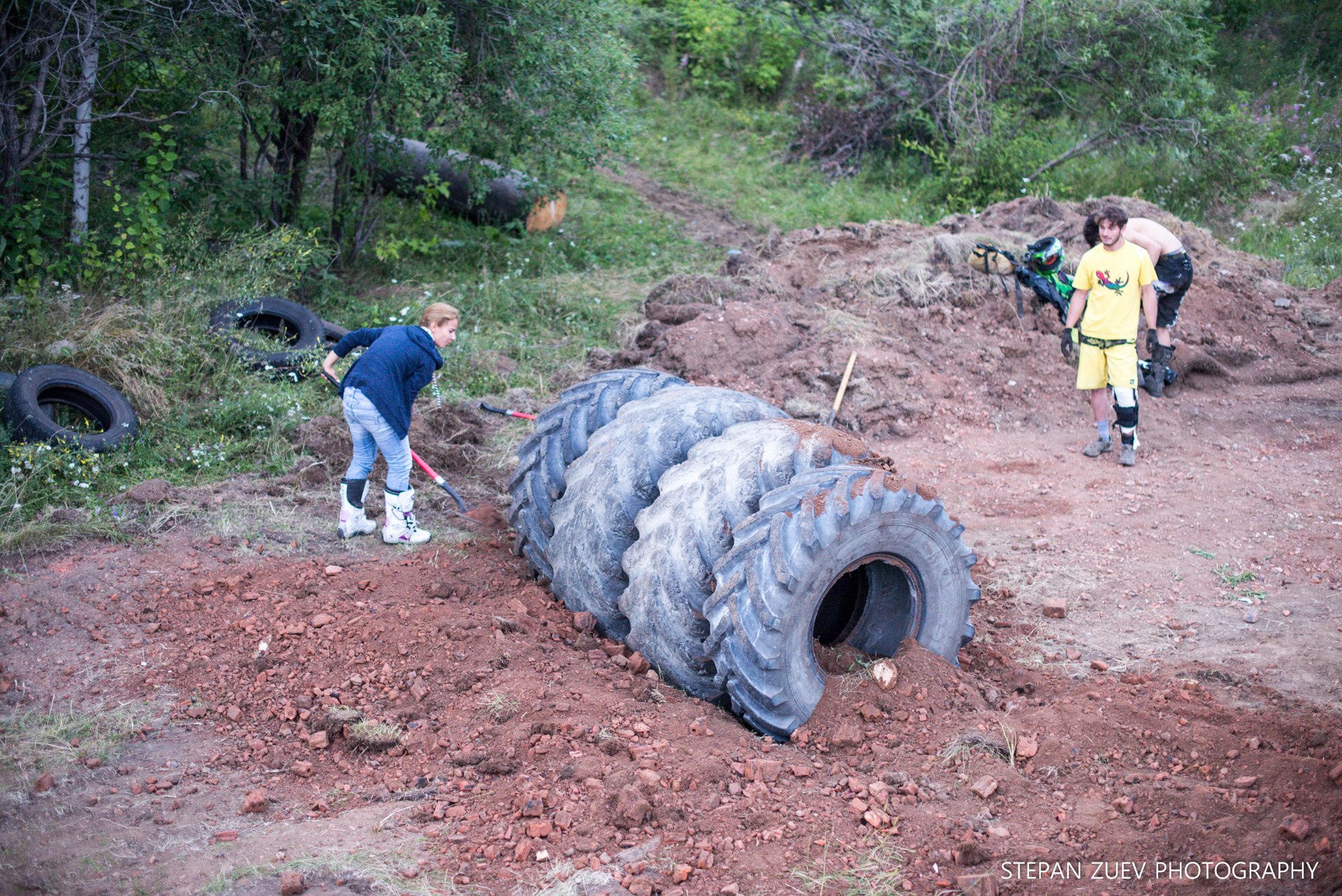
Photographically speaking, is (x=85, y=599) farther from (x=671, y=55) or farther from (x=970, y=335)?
(x=671, y=55)

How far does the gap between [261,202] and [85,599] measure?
239 inches

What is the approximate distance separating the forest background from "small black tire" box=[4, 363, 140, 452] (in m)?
0.13

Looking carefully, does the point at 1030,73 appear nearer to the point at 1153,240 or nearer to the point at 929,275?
the point at 929,275

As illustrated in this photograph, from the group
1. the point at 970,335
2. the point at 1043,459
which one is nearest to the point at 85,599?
the point at 1043,459

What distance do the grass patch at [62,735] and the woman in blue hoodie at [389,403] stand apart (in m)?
1.90

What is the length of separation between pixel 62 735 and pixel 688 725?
249 centimetres

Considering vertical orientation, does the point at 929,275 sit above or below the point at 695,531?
above

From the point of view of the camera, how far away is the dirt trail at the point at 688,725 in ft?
10.6

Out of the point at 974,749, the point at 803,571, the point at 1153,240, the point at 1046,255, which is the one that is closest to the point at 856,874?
the point at 974,749

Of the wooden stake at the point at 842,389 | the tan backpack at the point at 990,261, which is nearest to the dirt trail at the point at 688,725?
the wooden stake at the point at 842,389

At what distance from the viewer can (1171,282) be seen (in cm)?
834

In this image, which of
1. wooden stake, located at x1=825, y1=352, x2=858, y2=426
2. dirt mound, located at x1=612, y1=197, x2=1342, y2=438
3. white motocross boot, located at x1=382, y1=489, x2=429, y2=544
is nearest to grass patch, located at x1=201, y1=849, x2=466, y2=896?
white motocross boot, located at x1=382, y1=489, x2=429, y2=544

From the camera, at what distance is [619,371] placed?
19.4ft

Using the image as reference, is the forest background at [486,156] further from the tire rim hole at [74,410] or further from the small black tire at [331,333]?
the small black tire at [331,333]
